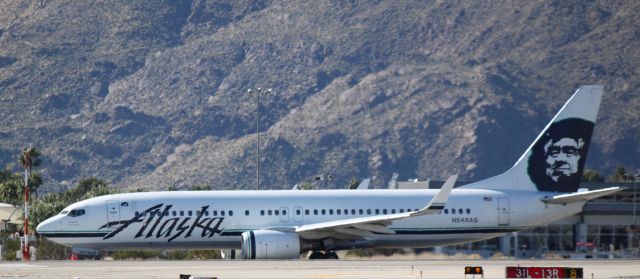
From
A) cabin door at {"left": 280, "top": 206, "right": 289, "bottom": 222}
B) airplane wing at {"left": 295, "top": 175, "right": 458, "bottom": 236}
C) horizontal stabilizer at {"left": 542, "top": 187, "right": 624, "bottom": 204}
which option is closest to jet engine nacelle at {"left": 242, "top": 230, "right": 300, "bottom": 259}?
airplane wing at {"left": 295, "top": 175, "right": 458, "bottom": 236}

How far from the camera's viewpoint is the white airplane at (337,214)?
50.4m

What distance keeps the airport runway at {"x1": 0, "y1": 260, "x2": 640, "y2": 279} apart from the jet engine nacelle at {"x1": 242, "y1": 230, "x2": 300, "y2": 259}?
3.53 meters

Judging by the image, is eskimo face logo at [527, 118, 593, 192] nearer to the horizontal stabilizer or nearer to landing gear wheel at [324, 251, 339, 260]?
the horizontal stabilizer

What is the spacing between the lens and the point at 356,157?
189m

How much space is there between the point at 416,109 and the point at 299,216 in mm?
149374

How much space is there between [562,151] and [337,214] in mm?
9398

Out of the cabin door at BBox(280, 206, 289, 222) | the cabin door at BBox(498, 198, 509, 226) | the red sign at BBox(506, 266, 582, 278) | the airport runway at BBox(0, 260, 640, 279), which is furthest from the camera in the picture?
the cabin door at BBox(498, 198, 509, 226)

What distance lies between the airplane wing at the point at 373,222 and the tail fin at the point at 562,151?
4866 millimetres

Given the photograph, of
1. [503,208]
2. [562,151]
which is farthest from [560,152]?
[503,208]

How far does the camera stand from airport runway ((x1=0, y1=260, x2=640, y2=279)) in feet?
123

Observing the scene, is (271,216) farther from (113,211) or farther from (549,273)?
(549,273)

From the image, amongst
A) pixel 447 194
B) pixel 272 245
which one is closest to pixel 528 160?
pixel 447 194

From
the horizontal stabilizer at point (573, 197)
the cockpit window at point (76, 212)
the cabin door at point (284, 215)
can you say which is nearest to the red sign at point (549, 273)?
the horizontal stabilizer at point (573, 197)

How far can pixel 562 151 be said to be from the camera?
173 feet
